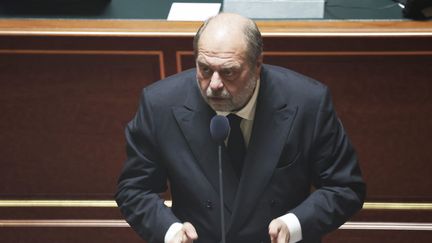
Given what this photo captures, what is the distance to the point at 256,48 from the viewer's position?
1.41 meters

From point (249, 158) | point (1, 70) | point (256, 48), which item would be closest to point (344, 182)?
point (249, 158)

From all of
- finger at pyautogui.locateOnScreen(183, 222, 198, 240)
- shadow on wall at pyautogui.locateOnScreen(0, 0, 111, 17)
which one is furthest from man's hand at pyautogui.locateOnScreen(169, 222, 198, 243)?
shadow on wall at pyautogui.locateOnScreen(0, 0, 111, 17)

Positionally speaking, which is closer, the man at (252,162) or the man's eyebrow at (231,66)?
the man's eyebrow at (231,66)

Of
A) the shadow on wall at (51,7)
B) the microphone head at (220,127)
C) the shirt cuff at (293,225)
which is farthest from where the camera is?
the shadow on wall at (51,7)

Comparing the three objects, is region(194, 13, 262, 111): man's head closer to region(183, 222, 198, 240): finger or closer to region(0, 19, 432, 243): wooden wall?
region(183, 222, 198, 240): finger

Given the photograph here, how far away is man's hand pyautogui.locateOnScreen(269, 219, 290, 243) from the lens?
1.46 metres

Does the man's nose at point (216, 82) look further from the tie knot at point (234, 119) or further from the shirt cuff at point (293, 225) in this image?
the shirt cuff at point (293, 225)

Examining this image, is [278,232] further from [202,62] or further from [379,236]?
[379,236]

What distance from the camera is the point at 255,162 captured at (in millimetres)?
1575

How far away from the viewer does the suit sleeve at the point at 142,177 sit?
161 centimetres

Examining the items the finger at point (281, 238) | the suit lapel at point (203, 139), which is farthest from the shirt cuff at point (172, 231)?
the finger at point (281, 238)

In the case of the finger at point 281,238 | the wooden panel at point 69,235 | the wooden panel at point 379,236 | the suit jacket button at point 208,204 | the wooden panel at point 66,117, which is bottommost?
the wooden panel at point 69,235

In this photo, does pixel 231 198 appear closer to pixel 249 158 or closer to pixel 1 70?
pixel 249 158

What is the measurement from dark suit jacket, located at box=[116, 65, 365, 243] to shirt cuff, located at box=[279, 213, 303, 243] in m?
0.01
